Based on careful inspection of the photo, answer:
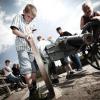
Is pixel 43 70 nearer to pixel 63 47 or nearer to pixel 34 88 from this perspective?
pixel 34 88

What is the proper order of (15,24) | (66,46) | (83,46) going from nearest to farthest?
1. (15,24)
2. (83,46)
3. (66,46)

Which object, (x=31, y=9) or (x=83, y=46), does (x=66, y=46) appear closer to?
(x=83, y=46)

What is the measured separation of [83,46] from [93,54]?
1.15 ft

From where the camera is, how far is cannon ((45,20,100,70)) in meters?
5.42

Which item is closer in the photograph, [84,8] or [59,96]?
[59,96]

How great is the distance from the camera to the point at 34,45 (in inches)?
166

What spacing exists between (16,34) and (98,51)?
2.57 m

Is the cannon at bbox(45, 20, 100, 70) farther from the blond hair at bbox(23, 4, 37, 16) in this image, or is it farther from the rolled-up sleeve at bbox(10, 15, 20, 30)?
the rolled-up sleeve at bbox(10, 15, 20, 30)

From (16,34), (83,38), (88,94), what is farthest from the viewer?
(83,38)

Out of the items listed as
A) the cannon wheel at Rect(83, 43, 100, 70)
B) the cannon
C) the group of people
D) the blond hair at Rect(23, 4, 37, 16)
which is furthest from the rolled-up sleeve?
the cannon wheel at Rect(83, 43, 100, 70)

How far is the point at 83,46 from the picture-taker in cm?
592

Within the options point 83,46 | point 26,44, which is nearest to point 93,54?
point 83,46

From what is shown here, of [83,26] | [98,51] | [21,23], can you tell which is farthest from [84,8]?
[21,23]

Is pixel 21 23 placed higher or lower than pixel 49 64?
higher
